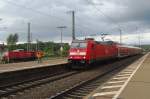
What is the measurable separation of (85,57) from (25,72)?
26.9 feet

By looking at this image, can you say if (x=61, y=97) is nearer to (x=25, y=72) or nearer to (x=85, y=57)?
(x=25, y=72)

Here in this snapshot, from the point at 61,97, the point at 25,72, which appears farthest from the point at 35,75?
the point at 61,97

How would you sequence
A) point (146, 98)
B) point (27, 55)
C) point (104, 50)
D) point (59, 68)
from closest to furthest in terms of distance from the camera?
point (146, 98), point (59, 68), point (104, 50), point (27, 55)

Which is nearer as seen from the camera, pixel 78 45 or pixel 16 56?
pixel 78 45

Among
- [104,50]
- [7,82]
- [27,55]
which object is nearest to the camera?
[7,82]

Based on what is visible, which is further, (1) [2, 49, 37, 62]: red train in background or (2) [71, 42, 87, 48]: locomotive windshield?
(1) [2, 49, 37, 62]: red train in background

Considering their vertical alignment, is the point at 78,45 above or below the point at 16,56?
above

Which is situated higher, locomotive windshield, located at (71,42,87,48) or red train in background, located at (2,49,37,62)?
locomotive windshield, located at (71,42,87,48)

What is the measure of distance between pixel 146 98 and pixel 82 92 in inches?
145

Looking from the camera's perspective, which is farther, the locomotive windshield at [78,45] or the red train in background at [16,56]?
the red train in background at [16,56]

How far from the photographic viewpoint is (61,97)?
13.3 m

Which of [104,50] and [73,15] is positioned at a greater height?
[73,15]

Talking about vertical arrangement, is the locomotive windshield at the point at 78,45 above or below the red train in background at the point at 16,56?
above

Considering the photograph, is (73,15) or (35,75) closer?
(35,75)
